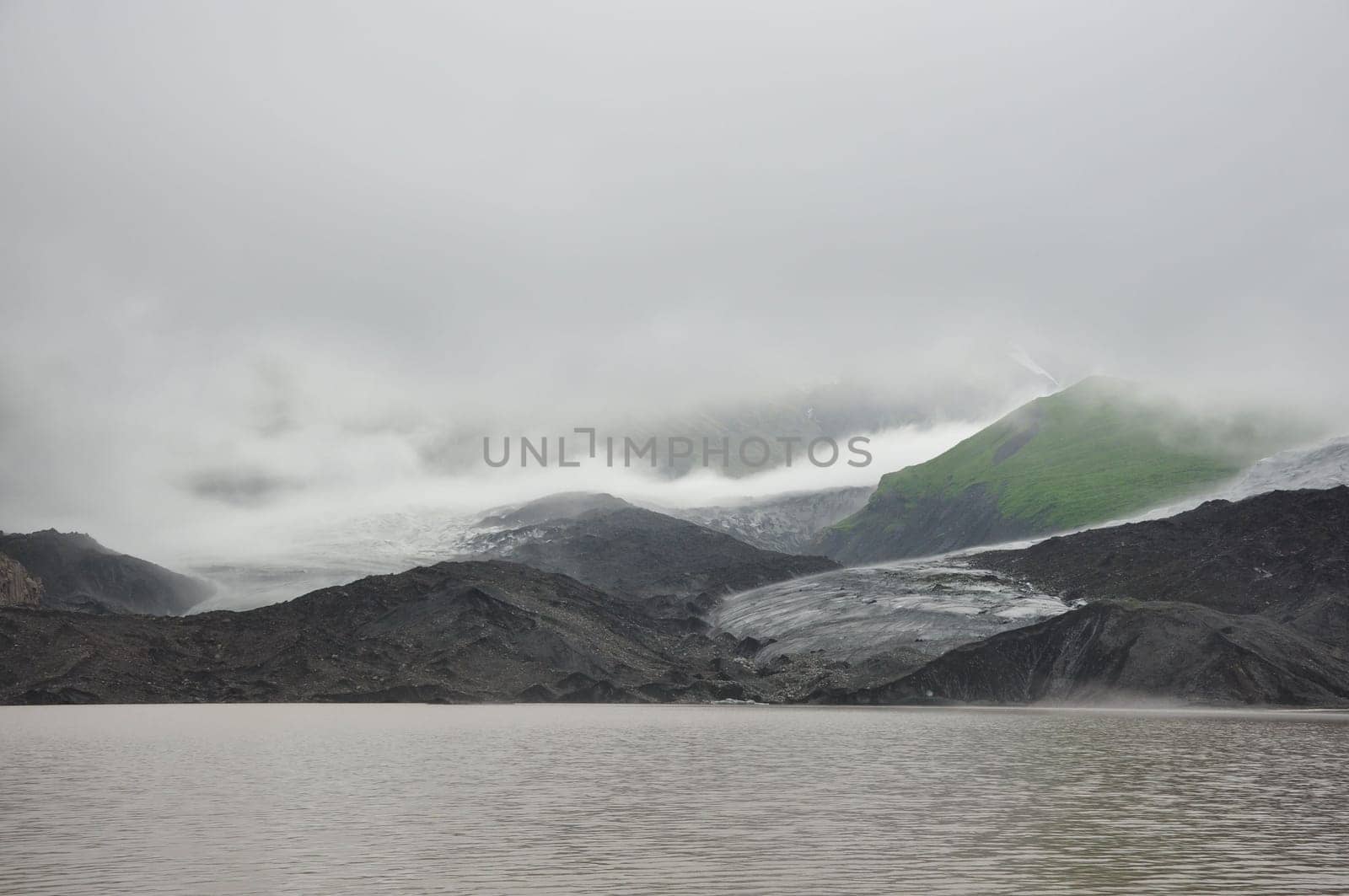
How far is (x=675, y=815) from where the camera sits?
45.1 m

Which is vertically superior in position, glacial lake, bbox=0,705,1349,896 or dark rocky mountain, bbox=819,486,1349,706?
dark rocky mountain, bbox=819,486,1349,706

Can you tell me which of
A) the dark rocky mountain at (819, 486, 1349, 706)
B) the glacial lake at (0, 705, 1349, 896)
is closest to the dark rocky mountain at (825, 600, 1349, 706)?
the dark rocky mountain at (819, 486, 1349, 706)

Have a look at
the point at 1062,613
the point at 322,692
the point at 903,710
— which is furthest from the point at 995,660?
the point at 322,692

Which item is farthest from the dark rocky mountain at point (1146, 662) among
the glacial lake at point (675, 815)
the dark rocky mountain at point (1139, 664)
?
the glacial lake at point (675, 815)

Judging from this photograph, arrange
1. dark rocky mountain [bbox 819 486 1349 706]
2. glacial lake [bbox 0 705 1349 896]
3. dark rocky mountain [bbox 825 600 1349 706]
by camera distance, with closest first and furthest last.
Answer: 1. glacial lake [bbox 0 705 1349 896]
2. dark rocky mountain [bbox 825 600 1349 706]
3. dark rocky mountain [bbox 819 486 1349 706]

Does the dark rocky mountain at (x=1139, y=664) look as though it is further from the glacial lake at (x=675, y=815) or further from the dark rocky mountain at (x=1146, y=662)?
the glacial lake at (x=675, y=815)

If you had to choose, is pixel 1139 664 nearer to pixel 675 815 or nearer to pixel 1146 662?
pixel 1146 662

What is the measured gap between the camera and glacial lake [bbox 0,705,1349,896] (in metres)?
32.4

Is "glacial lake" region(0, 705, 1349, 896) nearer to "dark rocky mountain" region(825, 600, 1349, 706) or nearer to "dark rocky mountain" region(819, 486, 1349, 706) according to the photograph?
"dark rocky mountain" region(825, 600, 1349, 706)

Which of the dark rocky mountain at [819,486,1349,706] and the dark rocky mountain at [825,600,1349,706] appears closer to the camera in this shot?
the dark rocky mountain at [825,600,1349,706]

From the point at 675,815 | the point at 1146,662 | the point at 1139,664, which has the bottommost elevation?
the point at 675,815

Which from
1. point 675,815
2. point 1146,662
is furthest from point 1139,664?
point 675,815

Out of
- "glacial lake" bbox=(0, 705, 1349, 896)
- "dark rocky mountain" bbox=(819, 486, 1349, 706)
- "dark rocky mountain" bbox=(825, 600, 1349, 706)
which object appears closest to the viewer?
"glacial lake" bbox=(0, 705, 1349, 896)

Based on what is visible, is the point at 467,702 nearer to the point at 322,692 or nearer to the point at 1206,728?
the point at 322,692
